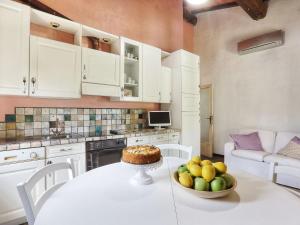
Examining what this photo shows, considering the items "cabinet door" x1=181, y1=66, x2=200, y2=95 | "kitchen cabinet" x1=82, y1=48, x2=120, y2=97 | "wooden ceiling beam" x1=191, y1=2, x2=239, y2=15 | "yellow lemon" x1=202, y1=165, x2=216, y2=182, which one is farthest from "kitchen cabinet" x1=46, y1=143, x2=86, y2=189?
"wooden ceiling beam" x1=191, y1=2, x2=239, y2=15

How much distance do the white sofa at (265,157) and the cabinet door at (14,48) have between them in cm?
298

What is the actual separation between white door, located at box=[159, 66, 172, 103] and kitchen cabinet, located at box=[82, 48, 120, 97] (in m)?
0.93

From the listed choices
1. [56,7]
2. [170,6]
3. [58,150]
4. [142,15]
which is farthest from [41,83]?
[170,6]

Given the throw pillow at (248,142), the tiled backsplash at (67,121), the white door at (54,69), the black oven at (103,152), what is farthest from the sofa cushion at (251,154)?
the white door at (54,69)

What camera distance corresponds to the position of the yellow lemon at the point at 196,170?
0.95 meters

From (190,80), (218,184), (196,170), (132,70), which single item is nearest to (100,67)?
(132,70)

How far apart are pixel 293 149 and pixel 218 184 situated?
2.88 m

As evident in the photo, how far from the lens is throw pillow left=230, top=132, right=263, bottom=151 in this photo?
3.50 metres

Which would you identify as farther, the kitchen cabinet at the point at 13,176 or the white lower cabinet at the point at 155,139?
the white lower cabinet at the point at 155,139

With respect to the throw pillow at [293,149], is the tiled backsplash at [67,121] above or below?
above

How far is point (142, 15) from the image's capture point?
Answer: 3.52m

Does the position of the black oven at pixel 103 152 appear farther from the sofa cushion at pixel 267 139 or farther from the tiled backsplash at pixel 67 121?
the sofa cushion at pixel 267 139

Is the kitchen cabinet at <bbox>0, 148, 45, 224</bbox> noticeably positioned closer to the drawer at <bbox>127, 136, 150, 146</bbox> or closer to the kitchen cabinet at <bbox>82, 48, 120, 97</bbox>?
the kitchen cabinet at <bbox>82, 48, 120, 97</bbox>

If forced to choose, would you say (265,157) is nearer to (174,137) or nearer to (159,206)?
(174,137)
